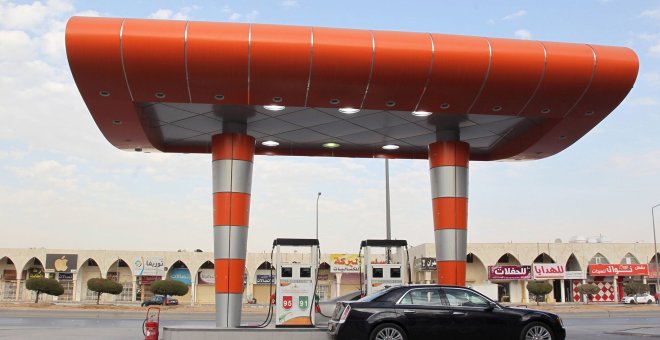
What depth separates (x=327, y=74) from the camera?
13664 mm

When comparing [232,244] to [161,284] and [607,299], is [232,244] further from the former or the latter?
[607,299]

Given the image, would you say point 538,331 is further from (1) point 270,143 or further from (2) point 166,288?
(2) point 166,288

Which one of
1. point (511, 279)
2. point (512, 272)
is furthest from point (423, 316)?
point (511, 279)

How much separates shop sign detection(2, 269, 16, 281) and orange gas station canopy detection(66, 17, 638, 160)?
58832 millimetres

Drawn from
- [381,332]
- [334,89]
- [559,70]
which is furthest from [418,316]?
[559,70]

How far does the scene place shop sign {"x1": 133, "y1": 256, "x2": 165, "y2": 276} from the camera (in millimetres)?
64688

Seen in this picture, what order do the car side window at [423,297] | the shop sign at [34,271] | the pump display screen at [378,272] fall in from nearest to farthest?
the car side window at [423,297] → the pump display screen at [378,272] → the shop sign at [34,271]

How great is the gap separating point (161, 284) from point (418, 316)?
4274 centimetres

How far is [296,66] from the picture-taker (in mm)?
13445

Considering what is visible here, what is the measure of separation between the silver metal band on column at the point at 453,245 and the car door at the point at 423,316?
5.94 meters

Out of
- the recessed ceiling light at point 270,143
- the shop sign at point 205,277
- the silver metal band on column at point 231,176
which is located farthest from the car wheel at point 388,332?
the shop sign at point 205,277

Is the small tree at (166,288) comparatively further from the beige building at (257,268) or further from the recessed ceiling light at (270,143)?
the recessed ceiling light at (270,143)

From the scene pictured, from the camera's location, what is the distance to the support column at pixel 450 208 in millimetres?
17953

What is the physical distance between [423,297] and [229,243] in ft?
20.8
